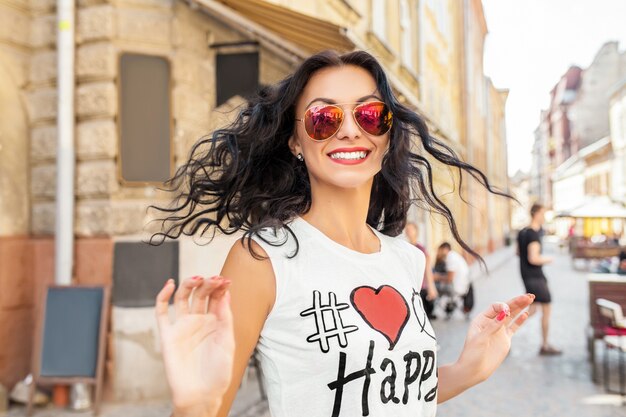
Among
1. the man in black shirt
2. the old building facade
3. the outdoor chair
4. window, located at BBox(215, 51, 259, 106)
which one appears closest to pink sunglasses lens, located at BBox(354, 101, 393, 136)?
the old building facade

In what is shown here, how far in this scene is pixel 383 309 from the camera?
149 centimetres

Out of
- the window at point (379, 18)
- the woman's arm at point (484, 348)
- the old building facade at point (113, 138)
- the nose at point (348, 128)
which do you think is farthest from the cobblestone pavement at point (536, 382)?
the window at point (379, 18)

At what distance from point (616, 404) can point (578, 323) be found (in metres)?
4.47

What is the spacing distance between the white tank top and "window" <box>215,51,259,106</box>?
4.44 m

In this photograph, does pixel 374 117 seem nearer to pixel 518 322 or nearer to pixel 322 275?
pixel 322 275

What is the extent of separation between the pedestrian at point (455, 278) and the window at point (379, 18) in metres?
3.92

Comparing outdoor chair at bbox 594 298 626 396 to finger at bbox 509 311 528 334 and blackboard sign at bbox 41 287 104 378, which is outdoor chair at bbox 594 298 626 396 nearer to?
finger at bbox 509 311 528 334

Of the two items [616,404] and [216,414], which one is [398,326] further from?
[616,404]

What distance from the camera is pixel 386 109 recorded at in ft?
5.42

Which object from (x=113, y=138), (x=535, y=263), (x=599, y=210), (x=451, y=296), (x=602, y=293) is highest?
(x=113, y=138)

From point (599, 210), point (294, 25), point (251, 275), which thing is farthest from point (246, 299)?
point (599, 210)

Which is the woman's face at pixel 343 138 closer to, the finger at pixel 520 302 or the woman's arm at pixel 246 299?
the woman's arm at pixel 246 299

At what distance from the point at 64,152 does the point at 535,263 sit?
17.7 ft

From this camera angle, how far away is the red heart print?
1442 millimetres
